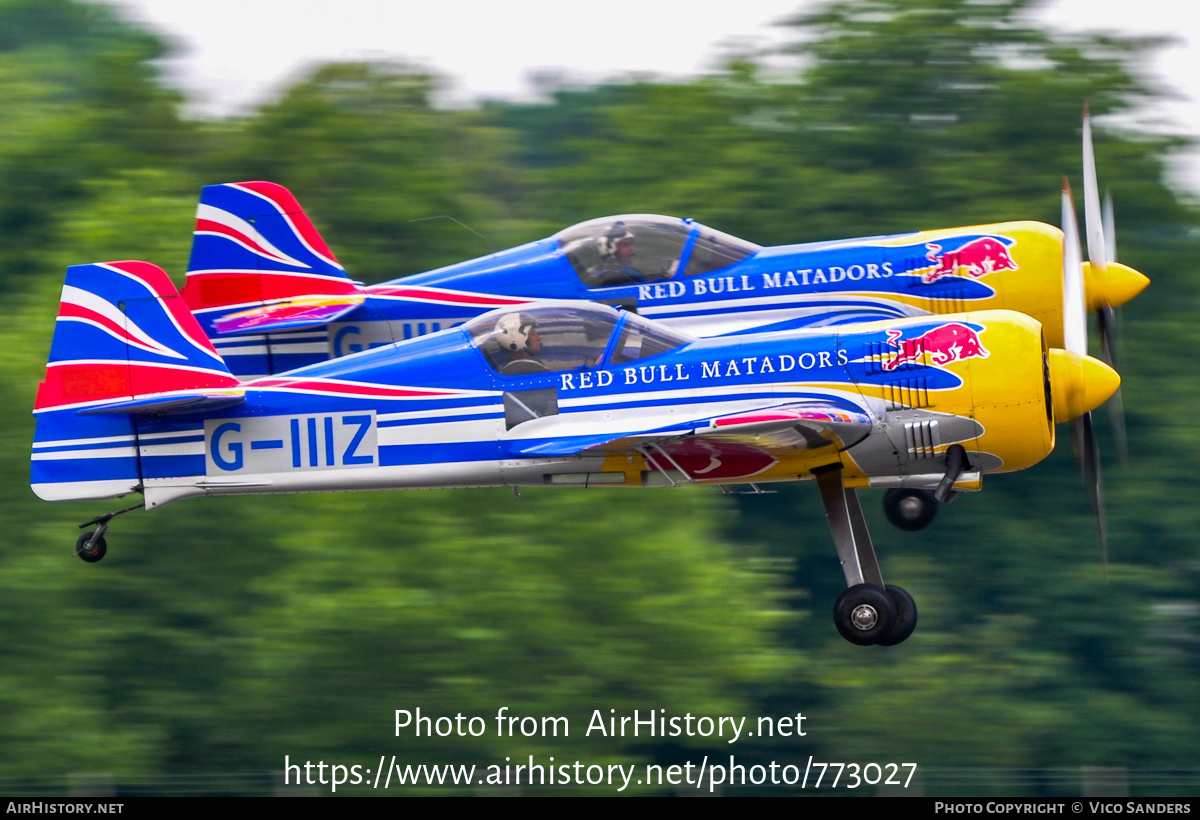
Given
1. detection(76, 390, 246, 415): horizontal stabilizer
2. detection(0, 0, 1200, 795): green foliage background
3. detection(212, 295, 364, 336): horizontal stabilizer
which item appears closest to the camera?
detection(76, 390, 246, 415): horizontal stabilizer

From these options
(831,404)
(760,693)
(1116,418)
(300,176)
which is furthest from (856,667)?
(831,404)

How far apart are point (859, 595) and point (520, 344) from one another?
3050 mm

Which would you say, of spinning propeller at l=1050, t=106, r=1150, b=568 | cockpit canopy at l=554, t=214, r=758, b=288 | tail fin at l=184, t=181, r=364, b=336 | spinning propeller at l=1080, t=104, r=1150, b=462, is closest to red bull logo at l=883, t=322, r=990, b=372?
spinning propeller at l=1050, t=106, r=1150, b=568

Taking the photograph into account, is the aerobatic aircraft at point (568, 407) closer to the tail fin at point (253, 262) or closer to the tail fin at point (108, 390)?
the tail fin at point (108, 390)

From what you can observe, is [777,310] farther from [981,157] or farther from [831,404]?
[981,157]

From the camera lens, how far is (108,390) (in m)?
11.4

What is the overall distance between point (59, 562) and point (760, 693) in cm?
1284

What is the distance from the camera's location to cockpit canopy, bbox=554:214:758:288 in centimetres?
1280

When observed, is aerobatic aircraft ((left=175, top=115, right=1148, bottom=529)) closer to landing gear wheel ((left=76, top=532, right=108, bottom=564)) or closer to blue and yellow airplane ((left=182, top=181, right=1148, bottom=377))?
blue and yellow airplane ((left=182, top=181, right=1148, bottom=377))

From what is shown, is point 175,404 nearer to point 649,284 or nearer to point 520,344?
point 520,344

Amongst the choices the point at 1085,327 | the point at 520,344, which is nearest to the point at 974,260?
the point at 1085,327

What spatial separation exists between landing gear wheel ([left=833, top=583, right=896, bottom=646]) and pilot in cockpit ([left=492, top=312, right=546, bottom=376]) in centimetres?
280

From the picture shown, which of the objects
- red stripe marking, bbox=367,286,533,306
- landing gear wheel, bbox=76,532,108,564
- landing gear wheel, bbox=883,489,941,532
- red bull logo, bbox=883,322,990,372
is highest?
red bull logo, bbox=883,322,990,372

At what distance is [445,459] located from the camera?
11.1 m
